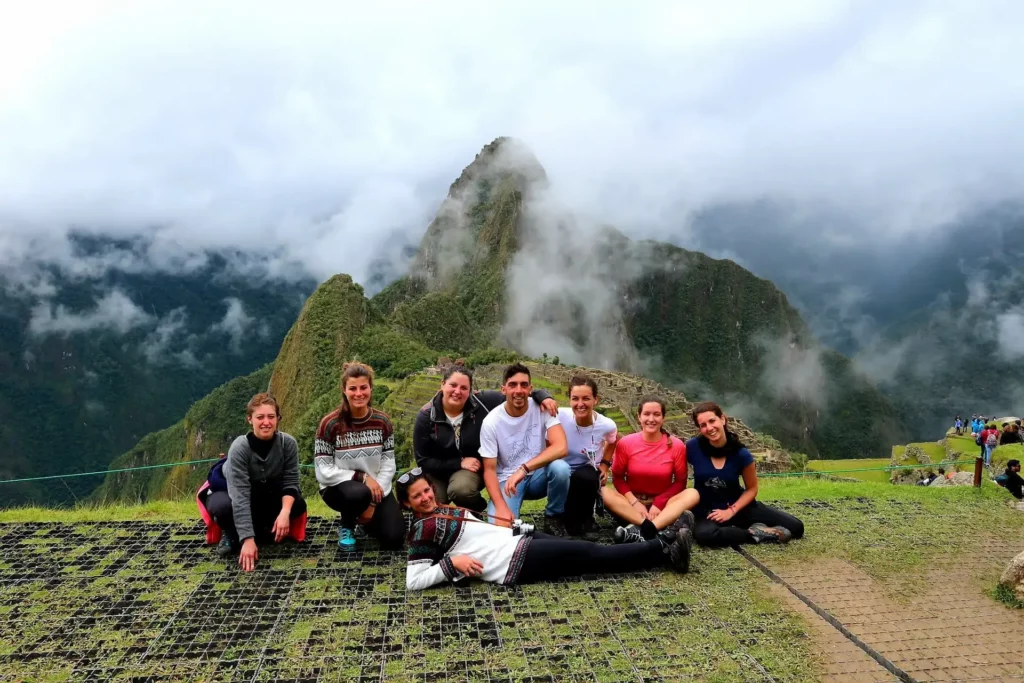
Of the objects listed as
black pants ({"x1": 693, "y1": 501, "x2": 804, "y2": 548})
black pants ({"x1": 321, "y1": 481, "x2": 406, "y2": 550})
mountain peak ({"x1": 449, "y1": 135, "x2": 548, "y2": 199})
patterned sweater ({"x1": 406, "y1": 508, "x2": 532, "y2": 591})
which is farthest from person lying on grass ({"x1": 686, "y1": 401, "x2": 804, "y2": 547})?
mountain peak ({"x1": 449, "y1": 135, "x2": 548, "y2": 199})

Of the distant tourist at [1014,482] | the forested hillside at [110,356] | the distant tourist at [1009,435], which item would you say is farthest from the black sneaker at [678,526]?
the forested hillside at [110,356]

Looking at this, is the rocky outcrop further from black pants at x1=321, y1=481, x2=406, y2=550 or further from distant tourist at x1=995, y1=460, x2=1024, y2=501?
black pants at x1=321, y1=481, x2=406, y2=550

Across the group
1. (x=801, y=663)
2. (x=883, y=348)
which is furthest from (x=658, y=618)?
(x=883, y=348)

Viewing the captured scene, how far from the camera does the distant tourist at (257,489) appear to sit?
13.8 ft

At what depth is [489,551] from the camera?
12.9ft

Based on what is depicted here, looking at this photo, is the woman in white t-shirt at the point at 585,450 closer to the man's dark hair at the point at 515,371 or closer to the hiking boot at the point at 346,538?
the man's dark hair at the point at 515,371

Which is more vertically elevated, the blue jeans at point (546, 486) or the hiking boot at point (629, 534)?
the blue jeans at point (546, 486)

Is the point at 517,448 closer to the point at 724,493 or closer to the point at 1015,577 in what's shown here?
the point at 724,493

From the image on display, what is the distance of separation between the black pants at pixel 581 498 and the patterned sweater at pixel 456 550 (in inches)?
31.3

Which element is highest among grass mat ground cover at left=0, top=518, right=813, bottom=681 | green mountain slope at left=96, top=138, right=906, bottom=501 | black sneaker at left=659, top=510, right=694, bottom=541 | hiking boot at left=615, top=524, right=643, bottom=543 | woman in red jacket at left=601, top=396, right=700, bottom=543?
green mountain slope at left=96, top=138, right=906, bottom=501

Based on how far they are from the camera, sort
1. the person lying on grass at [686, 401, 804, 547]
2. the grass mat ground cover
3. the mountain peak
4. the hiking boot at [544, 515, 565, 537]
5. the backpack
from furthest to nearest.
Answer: the mountain peak, the hiking boot at [544, 515, 565, 537], the person lying on grass at [686, 401, 804, 547], the backpack, the grass mat ground cover

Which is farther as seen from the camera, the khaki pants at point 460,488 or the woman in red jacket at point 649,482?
the khaki pants at point 460,488

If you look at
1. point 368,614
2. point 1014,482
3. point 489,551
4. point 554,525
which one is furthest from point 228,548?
point 1014,482

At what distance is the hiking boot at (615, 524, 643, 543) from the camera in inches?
171
